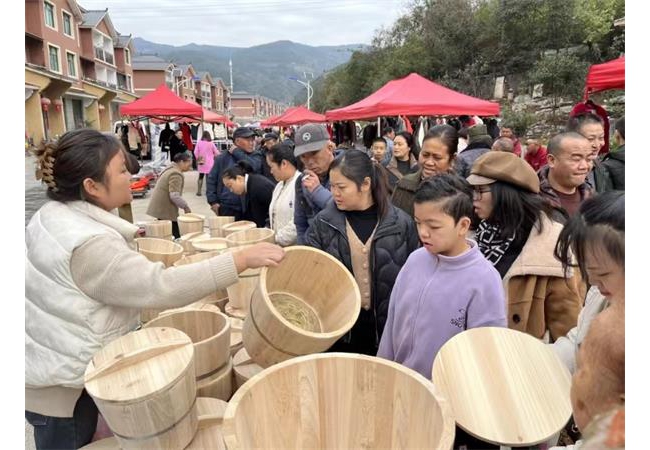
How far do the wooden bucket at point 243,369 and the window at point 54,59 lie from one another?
3650cm

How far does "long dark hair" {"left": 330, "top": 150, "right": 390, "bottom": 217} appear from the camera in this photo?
7.42 ft

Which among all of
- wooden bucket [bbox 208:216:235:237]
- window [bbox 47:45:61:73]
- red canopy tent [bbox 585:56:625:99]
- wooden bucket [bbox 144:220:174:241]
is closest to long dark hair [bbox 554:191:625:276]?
wooden bucket [bbox 208:216:235:237]

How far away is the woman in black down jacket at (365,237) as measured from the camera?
2.20m

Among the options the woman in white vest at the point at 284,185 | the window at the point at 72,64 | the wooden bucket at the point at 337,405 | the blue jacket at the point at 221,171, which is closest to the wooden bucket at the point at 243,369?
the wooden bucket at the point at 337,405

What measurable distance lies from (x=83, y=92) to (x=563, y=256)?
129ft

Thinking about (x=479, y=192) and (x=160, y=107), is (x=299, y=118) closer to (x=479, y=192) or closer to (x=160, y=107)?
(x=160, y=107)

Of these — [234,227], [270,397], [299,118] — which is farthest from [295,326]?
[299,118]

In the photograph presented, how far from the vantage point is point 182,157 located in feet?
18.7

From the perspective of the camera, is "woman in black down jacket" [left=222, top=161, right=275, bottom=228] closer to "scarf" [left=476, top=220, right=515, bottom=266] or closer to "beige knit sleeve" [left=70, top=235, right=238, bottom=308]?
"scarf" [left=476, top=220, right=515, bottom=266]

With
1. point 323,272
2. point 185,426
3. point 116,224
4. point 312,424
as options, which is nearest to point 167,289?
point 116,224

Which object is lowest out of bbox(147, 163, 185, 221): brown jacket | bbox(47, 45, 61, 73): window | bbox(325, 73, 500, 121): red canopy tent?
bbox(147, 163, 185, 221): brown jacket

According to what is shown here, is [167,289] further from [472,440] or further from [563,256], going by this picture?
[563,256]

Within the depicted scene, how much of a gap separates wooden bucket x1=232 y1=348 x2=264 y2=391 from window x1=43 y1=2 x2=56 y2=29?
37.3 m

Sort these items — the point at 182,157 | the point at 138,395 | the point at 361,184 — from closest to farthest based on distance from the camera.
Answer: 1. the point at 138,395
2. the point at 361,184
3. the point at 182,157
